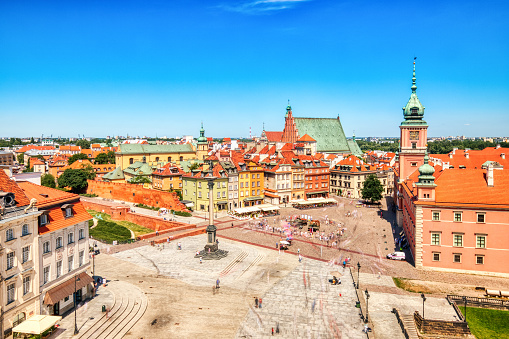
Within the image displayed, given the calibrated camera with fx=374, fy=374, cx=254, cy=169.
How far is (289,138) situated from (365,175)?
36.1m

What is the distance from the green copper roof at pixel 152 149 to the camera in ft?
390

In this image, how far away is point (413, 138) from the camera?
72000 millimetres

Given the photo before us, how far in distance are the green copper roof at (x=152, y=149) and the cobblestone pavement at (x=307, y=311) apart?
91702mm

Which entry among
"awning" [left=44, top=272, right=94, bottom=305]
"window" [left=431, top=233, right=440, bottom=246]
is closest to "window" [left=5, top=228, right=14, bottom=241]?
"awning" [left=44, top=272, right=94, bottom=305]

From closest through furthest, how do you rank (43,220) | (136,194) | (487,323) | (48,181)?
(43,220)
(487,323)
(136,194)
(48,181)

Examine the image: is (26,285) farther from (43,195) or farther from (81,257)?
(43,195)

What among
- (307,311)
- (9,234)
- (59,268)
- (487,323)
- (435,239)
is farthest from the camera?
(435,239)

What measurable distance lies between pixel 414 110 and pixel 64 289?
66.0 metres

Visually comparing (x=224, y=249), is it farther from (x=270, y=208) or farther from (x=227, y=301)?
(x=270, y=208)

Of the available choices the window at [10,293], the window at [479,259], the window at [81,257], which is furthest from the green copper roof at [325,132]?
the window at [10,293]

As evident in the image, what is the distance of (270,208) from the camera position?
73.5 m

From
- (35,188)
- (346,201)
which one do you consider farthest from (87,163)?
(35,188)

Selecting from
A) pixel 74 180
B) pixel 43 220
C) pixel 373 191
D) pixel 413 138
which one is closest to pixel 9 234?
pixel 43 220

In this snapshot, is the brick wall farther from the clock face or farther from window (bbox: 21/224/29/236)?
window (bbox: 21/224/29/236)
